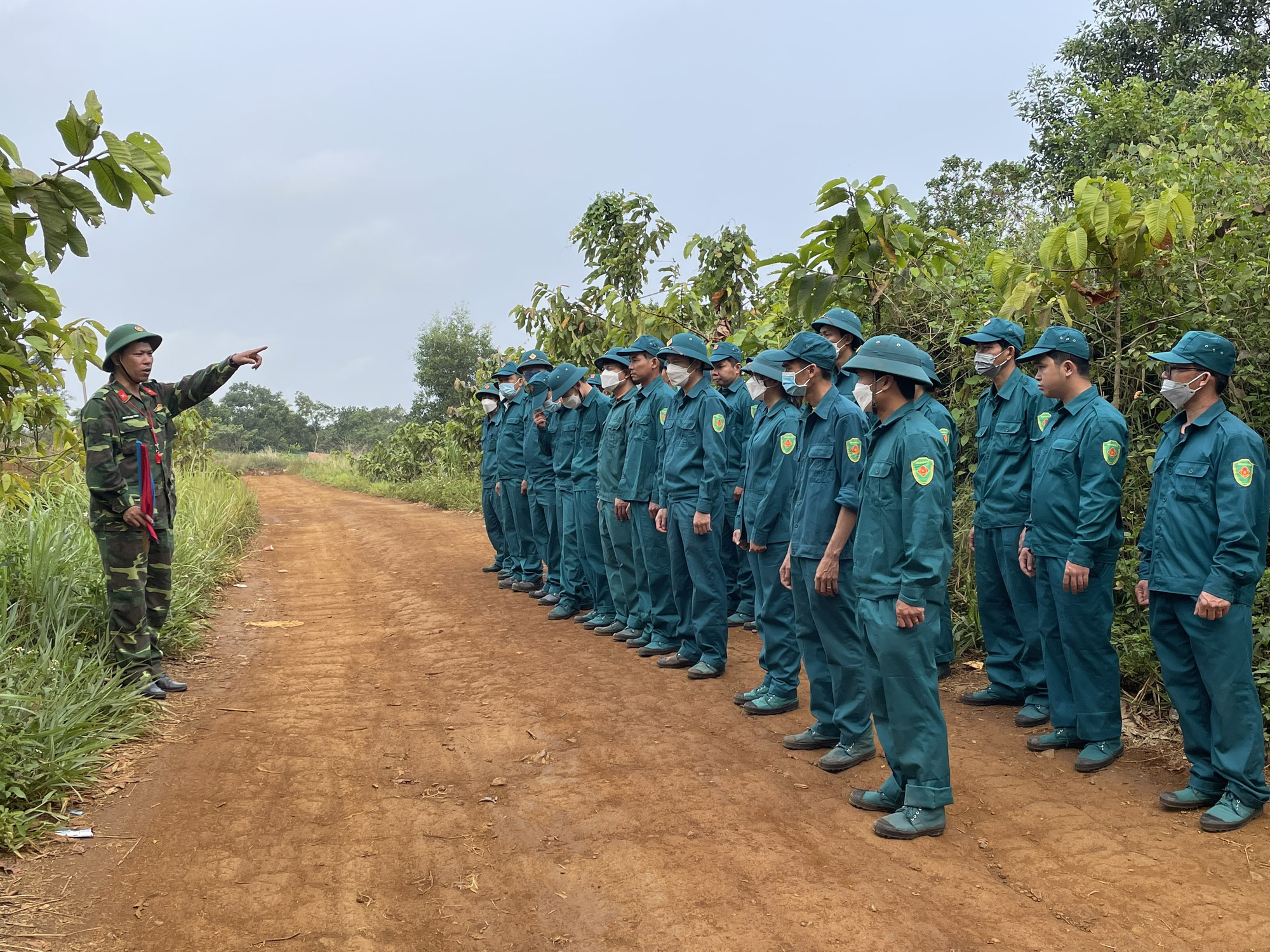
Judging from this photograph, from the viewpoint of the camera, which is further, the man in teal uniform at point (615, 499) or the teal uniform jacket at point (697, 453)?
the man in teal uniform at point (615, 499)

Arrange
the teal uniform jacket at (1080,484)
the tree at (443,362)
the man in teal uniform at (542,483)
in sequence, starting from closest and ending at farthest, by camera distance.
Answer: the teal uniform jacket at (1080,484) < the man in teal uniform at (542,483) < the tree at (443,362)

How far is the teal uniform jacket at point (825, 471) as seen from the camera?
4664 mm

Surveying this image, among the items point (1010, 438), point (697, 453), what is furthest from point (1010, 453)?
point (697, 453)

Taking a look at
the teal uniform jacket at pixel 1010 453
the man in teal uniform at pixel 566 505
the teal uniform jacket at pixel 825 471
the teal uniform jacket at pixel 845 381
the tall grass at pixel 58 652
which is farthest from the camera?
the man in teal uniform at pixel 566 505

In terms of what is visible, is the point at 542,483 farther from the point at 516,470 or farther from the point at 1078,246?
the point at 1078,246

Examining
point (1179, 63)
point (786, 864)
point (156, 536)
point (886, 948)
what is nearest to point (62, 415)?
point (156, 536)

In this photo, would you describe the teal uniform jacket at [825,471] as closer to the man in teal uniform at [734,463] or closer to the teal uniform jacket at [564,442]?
the man in teal uniform at [734,463]

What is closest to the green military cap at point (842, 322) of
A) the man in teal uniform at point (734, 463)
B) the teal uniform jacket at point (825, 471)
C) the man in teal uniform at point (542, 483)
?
the teal uniform jacket at point (825, 471)

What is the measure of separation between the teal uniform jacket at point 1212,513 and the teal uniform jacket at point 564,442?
4959mm

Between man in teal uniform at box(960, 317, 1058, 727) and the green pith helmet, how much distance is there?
4.95 metres

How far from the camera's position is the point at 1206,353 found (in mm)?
4109

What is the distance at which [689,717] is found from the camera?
5.39m

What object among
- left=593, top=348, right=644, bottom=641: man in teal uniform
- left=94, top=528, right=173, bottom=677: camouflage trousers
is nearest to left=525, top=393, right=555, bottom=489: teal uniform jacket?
left=593, top=348, right=644, bottom=641: man in teal uniform

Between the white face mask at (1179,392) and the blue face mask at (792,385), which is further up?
the blue face mask at (792,385)
